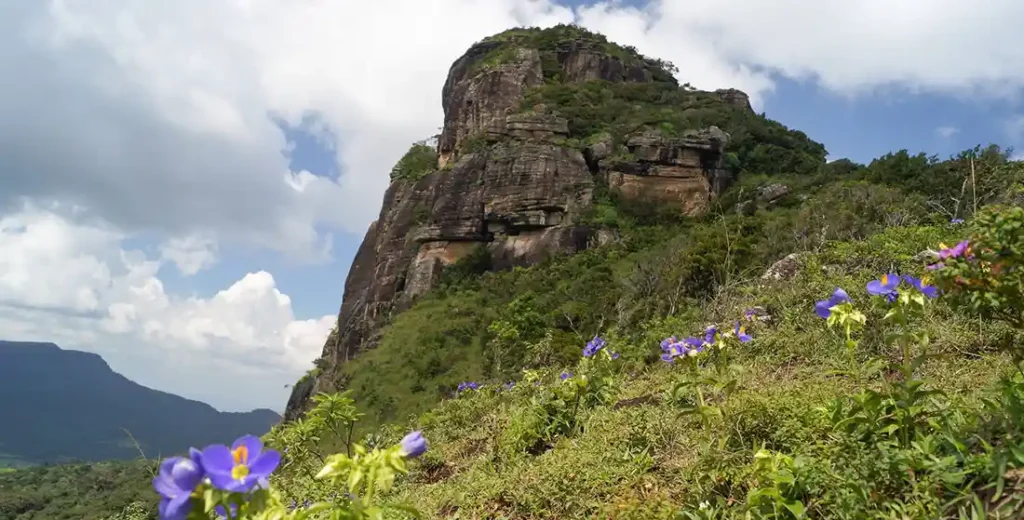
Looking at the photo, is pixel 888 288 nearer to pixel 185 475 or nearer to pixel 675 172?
pixel 185 475

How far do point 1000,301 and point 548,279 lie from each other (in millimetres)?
22905

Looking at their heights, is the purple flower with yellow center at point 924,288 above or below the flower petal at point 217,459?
above

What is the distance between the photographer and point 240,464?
49.1 inches

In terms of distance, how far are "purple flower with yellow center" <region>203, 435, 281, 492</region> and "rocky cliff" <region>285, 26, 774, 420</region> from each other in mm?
25962

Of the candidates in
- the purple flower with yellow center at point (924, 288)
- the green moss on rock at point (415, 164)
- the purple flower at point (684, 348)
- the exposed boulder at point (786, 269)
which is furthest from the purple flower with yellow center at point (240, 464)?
the green moss on rock at point (415, 164)

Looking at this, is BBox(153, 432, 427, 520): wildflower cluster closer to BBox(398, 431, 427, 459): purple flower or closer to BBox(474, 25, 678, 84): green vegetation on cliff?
BBox(398, 431, 427, 459): purple flower

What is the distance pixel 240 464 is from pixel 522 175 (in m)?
30.4

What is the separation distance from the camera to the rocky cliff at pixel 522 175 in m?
30.3

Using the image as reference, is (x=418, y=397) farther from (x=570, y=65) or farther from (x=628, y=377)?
(x=570, y=65)

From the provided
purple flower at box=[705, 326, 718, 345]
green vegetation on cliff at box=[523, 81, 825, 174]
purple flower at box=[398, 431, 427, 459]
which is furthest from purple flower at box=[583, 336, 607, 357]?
green vegetation on cliff at box=[523, 81, 825, 174]

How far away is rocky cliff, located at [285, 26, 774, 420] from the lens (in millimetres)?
30344

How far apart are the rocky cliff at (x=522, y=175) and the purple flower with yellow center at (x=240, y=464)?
26.0 metres

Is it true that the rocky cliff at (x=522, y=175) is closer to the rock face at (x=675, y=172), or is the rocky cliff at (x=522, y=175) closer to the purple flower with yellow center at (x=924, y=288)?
the rock face at (x=675, y=172)

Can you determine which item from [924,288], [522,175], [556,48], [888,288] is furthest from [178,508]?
[556,48]
